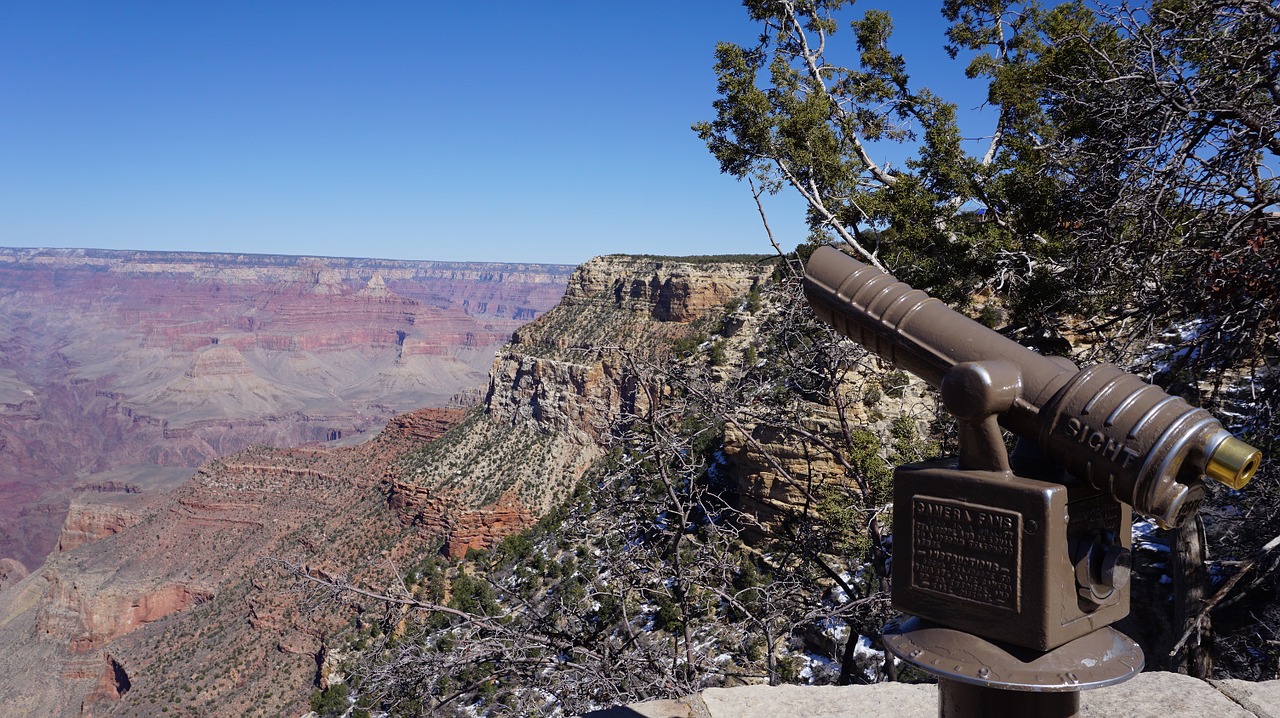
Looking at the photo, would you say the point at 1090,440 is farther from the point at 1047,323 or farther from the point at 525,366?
the point at 525,366

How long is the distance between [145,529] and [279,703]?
48220 millimetres

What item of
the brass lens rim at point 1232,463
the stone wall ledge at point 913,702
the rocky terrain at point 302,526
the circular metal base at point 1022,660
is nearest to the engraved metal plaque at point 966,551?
the circular metal base at point 1022,660

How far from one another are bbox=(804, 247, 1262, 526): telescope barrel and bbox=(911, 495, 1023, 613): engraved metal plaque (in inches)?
9.0

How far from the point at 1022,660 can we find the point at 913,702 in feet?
5.53

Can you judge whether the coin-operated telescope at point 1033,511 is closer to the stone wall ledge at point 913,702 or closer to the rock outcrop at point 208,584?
the stone wall ledge at point 913,702

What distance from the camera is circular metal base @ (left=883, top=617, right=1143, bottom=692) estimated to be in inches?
70.8

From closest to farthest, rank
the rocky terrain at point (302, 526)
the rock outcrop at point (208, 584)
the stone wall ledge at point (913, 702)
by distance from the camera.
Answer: the stone wall ledge at point (913, 702) < the rock outcrop at point (208, 584) < the rocky terrain at point (302, 526)

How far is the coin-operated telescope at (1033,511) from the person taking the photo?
5.68 ft

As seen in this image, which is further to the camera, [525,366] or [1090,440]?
[525,366]

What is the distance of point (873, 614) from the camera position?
6195 mm

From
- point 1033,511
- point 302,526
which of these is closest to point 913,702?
point 1033,511

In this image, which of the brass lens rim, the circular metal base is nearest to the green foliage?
the circular metal base

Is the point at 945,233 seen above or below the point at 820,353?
above

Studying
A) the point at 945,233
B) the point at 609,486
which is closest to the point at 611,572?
the point at 609,486
